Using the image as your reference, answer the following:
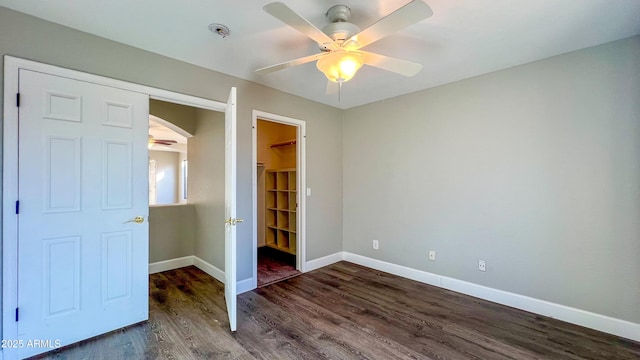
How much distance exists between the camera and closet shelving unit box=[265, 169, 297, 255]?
468cm

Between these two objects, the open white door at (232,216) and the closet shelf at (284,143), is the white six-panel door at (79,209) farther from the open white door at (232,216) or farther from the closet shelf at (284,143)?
the closet shelf at (284,143)

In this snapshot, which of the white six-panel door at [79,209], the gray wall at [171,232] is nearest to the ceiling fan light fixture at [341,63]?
the white six-panel door at [79,209]

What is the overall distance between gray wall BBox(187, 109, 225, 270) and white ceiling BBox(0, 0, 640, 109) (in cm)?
110

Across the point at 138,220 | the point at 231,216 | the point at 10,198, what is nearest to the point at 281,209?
the point at 231,216

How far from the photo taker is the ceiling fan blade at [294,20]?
1.42 m

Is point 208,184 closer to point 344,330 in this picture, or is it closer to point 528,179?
point 344,330

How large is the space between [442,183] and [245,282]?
2.69 meters

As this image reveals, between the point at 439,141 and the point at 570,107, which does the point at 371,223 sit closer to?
the point at 439,141

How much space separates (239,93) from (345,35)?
5.83ft

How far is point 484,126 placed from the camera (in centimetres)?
301

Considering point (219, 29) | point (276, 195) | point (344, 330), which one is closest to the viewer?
point (219, 29)

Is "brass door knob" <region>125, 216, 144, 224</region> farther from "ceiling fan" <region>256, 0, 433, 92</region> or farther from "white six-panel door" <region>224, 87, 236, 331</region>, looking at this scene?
"ceiling fan" <region>256, 0, 433, 92</region>

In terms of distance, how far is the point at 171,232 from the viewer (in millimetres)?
3986

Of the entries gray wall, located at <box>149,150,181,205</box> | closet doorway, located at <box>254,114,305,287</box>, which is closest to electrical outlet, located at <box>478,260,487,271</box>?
closet doorway, located at <box>254,114,305,287</box>
